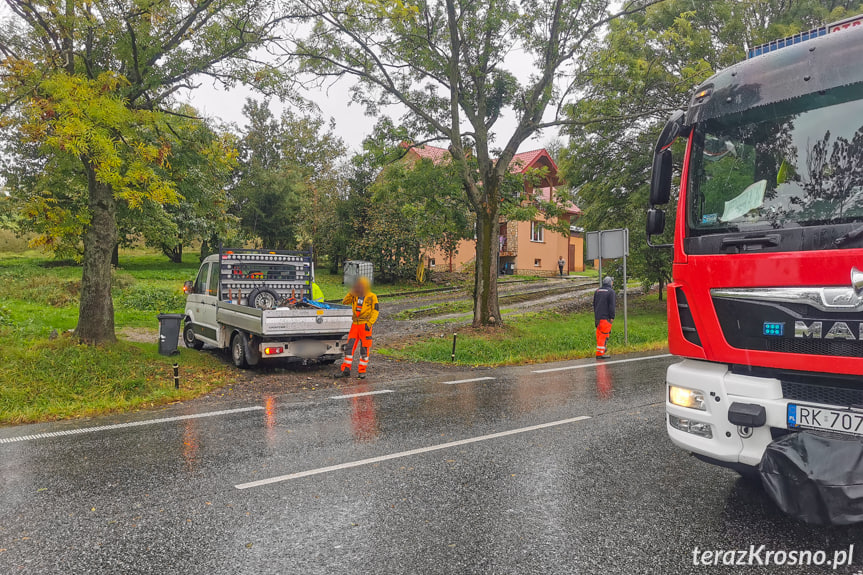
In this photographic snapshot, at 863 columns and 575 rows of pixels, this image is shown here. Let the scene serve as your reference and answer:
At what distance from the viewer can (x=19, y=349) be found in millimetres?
9609

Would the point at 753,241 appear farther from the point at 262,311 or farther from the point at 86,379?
the point at 86,379

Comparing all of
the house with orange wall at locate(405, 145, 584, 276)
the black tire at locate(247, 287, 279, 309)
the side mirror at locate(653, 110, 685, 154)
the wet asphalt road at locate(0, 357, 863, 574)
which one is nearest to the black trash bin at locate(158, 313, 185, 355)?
the black tire at locate(247, 287, 279, 309)

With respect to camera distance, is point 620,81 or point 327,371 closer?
point 327,371

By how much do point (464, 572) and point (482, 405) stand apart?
15.0 feet

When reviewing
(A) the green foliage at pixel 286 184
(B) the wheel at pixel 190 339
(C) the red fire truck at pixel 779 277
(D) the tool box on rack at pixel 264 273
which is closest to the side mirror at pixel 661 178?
(C) the red fire truck at pixel 779 277

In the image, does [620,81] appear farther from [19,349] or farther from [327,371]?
[19,349]

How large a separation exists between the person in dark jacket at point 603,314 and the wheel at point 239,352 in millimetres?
7578

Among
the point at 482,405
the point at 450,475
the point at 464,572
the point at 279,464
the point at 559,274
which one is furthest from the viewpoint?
the point at 559,274

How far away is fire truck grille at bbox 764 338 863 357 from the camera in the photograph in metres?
3.25

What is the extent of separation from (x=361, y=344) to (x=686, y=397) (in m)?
6.88

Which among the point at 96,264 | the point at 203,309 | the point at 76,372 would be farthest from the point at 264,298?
the point at 76,372

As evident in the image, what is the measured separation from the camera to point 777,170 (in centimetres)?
387

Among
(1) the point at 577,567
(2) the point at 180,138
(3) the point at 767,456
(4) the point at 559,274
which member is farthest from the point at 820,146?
(4) the point at 559,274

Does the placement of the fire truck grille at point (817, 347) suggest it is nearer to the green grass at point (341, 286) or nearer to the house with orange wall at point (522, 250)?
the green grass at point (341, 286)
